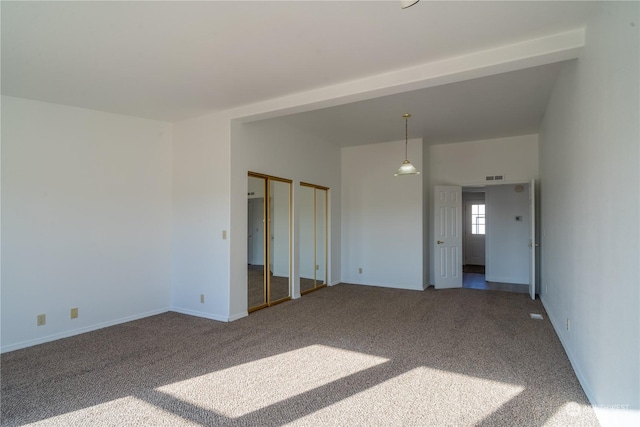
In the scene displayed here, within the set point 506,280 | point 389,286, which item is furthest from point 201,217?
point 506,280

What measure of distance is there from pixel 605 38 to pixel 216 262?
4400 millimetres

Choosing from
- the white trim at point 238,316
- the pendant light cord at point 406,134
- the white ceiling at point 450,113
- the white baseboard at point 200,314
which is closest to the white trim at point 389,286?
the pendant light cord at point 406,134

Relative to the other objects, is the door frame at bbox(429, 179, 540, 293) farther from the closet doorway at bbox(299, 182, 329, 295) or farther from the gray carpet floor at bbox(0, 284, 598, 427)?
the closet doorway at bbox(299, 182, 329, 295)

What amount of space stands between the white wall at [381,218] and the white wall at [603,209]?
3126 mm

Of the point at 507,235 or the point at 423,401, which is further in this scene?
the point at 507,235

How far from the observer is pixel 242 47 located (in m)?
2.84

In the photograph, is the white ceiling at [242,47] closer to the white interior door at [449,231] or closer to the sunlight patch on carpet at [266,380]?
the white interior door at [449,231]

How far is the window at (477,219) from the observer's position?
10086 millimetres

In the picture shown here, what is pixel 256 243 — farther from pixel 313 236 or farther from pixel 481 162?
pixel 481 162

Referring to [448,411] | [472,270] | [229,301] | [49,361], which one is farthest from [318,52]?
[472,270]

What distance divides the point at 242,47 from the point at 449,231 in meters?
5.40

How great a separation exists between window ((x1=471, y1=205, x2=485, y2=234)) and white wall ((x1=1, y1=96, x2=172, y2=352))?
8389 millimetres

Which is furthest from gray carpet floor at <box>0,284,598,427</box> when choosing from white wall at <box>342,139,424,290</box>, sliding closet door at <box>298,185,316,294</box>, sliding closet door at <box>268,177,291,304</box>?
white wall at <box>342,139,424,290</box>

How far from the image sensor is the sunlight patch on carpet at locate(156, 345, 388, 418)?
2.54m
